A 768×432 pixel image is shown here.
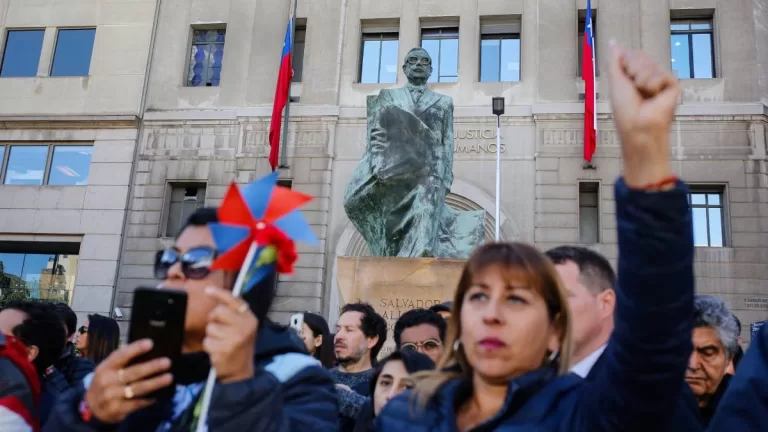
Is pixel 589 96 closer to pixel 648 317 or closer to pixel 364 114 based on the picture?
pixel 364 114

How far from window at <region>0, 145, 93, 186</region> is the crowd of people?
20364mm

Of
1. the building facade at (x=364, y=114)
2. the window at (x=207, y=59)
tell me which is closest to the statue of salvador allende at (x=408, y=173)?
the building facade at (x=364, y=114)

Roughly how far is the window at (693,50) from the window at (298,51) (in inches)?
416

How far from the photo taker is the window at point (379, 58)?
1953 cm

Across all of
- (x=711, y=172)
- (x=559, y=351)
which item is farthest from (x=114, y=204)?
(x=559, y=351)

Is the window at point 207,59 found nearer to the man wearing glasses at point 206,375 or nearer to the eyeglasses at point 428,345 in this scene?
the eyeglasses at point 428,345

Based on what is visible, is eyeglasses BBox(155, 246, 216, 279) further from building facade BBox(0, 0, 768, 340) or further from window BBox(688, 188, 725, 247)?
window BBox(688, 188, 725, 247)

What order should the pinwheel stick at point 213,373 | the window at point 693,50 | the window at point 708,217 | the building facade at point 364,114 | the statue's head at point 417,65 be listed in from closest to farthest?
1. the pinwheel stick at point 213,373
2. the statue's head at point 417,65
3. the window at point 708,217
4. the building facade at point 364,114
5. the window at point 693,50

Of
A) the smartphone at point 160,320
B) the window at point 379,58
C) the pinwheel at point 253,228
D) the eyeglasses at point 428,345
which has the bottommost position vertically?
the eyeglasses at point 428,345

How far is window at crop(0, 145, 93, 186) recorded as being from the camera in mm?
20625

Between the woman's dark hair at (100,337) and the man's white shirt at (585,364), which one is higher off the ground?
the man's white shirt at (585,364)

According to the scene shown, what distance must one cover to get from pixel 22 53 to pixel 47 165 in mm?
4068

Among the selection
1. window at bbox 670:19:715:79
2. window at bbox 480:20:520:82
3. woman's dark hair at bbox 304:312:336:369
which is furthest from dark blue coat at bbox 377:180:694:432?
window at bbox 670:19:715:79

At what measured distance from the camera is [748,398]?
71.4 inches
